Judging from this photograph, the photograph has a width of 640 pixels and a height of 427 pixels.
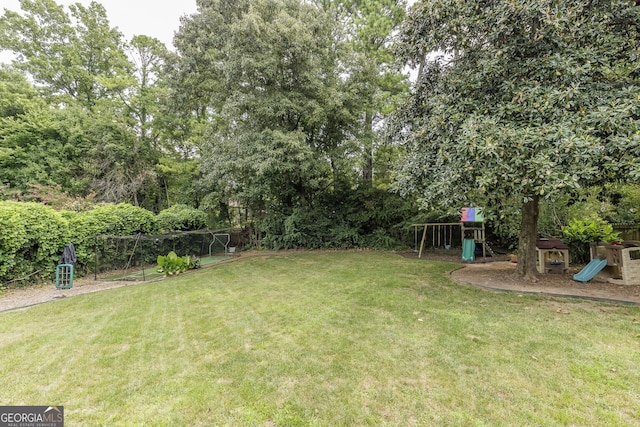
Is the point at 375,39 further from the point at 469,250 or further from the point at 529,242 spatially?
the point at 529,242

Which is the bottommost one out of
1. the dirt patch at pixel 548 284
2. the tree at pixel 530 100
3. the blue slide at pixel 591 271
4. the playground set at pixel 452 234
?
the dirt patch at pixel 548 284

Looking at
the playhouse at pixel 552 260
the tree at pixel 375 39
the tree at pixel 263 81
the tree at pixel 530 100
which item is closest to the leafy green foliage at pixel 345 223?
the tree at pixel 375 39

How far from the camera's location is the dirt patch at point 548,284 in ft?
14.5

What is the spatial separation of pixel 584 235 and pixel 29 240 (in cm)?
1262

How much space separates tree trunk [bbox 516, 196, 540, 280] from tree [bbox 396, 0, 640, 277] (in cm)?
132

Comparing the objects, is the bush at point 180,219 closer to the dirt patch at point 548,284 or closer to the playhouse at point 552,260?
the dirt patch at point 548,284

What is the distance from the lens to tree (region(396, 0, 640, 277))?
3500 mm

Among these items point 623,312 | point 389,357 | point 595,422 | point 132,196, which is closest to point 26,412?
point 389,357

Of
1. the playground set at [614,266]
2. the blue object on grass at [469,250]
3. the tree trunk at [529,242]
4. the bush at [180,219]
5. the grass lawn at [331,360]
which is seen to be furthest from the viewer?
the bush at [180,219]

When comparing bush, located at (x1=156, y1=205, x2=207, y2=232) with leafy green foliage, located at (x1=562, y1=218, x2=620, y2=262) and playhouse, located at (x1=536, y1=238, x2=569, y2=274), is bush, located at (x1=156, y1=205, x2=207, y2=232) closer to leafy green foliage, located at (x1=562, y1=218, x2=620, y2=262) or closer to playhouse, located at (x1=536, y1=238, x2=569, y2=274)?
playhouse, located at (x1=536, y1=238, x2=569, y2=274)

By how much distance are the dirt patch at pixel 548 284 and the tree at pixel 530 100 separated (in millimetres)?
1766

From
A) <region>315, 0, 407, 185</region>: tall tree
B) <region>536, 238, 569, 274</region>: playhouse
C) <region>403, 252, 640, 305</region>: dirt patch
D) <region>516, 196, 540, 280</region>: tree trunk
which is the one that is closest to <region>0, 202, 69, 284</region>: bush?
<region>315, 0, 407, 185</region>: tall tree

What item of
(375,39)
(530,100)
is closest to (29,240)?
(530,100)

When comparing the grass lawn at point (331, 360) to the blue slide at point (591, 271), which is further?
the blue slide at point (591, 271)
